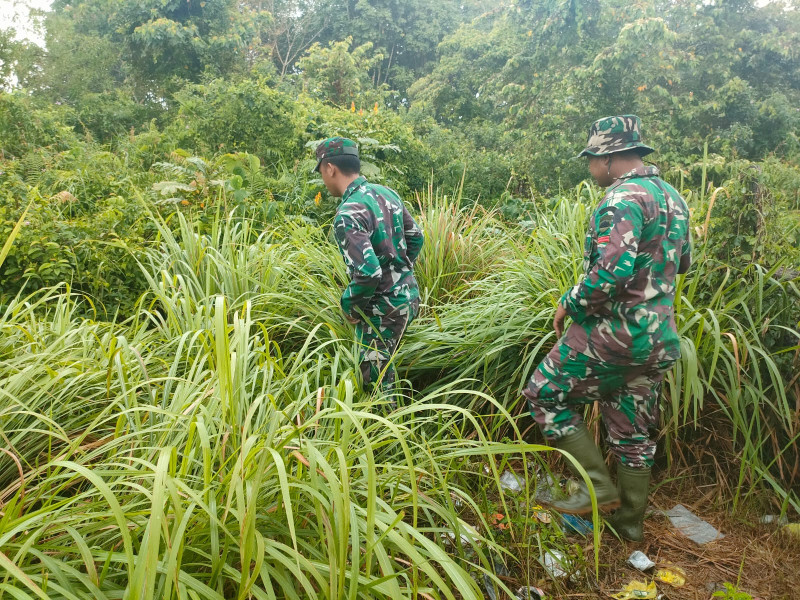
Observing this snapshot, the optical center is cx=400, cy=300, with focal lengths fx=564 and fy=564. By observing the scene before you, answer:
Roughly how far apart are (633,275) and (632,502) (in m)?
1.03

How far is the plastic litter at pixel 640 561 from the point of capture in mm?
2373

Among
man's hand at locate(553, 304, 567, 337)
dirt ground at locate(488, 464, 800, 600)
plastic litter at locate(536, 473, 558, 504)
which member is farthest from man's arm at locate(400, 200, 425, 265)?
dirt ground at locate(488, 464, 800, 600)

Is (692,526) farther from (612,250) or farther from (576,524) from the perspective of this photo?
(612,250)

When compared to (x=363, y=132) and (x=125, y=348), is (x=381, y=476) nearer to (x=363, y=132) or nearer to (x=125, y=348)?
(x=125, y=348)

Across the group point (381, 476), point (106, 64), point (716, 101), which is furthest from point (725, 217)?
point (106, 64)

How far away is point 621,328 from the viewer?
2.38m

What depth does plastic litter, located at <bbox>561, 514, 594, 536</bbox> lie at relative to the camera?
252 cm

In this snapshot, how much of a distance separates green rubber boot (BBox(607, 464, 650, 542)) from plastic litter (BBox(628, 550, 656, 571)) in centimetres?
13

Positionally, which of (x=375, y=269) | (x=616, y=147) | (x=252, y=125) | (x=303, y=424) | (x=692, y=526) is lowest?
(x=692, y=526)

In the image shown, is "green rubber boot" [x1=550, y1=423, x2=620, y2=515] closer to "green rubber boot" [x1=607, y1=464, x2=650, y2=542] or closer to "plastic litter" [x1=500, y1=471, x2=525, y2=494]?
"green rubber boot" [x1=607, y1=464, x2=650, y2=542]

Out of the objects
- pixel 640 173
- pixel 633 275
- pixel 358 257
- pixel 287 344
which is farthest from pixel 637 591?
pixel 287 344

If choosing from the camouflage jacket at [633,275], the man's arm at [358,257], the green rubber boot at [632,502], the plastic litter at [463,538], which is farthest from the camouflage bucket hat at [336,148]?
the green rubber boot at [632,502]

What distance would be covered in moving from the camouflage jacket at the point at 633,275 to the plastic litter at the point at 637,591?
34.6 inches

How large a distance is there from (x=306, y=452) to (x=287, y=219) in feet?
12.2
